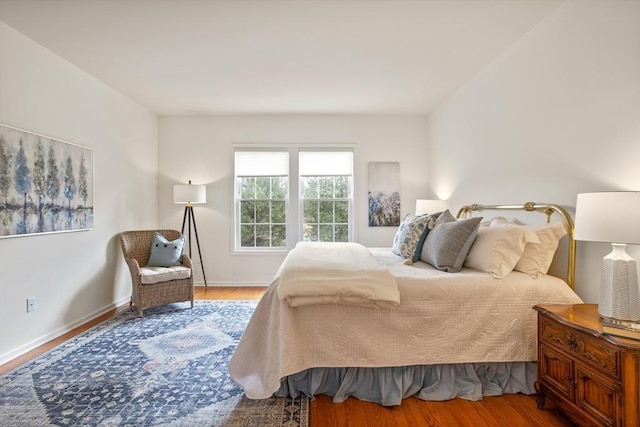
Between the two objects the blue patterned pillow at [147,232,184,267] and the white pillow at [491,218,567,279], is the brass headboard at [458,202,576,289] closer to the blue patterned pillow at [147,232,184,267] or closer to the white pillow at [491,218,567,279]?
the white pillow at [491,218,567,279]

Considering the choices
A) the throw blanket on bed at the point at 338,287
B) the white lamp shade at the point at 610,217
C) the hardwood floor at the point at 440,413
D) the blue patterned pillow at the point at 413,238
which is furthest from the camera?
the blue patterned pillow at the point at 413,238

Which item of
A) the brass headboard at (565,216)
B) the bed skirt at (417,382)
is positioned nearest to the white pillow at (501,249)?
the brass headboard at (565,216)

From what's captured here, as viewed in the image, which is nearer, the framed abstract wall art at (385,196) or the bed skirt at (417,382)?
the bed skirt at (417,382)

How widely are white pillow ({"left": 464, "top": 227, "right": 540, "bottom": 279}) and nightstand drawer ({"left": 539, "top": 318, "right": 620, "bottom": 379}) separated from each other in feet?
1.35

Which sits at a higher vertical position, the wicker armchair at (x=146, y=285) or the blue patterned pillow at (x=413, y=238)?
Result: the blue patterned pillow at (x=413, y=238)

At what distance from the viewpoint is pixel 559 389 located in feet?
5.77

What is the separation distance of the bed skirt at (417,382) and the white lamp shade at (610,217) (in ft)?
3.25

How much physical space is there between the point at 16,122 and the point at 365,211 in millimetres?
4042

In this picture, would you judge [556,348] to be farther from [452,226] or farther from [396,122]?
[396,122]

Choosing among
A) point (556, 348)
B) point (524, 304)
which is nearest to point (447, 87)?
point (524, 304)

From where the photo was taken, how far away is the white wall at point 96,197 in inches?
104

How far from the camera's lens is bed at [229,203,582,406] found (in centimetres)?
200

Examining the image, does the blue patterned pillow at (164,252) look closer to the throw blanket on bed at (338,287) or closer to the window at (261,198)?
the window at (261,198)

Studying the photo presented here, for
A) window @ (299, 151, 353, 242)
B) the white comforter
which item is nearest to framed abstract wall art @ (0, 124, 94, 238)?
the white comforter
